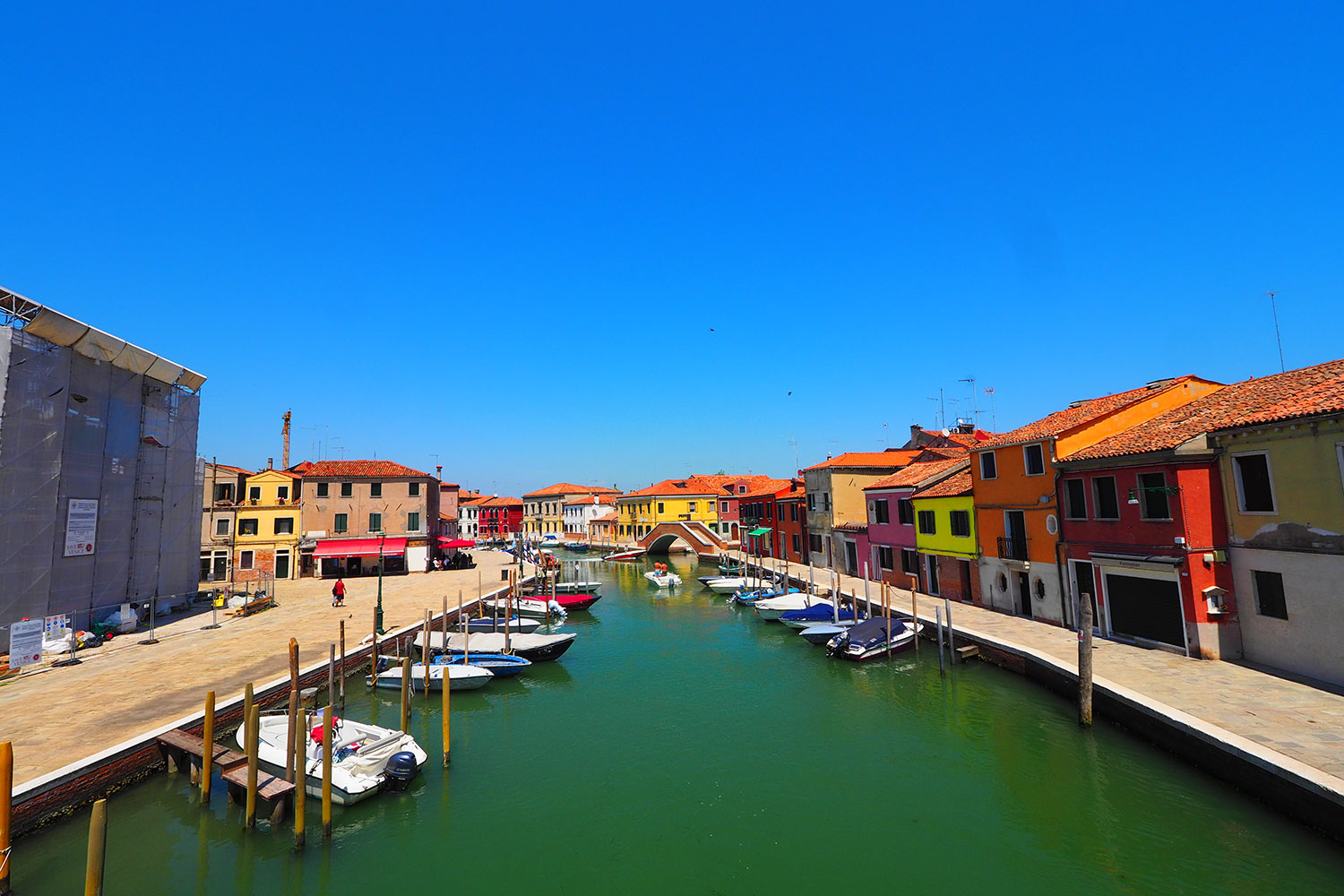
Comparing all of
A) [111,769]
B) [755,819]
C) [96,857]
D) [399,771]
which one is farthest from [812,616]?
[96,857]

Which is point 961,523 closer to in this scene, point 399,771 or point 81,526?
point 399,771

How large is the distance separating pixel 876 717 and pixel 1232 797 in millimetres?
7986

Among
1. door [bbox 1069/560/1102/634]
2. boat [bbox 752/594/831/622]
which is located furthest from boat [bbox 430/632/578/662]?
door [bbox 1069/560/1102/634]

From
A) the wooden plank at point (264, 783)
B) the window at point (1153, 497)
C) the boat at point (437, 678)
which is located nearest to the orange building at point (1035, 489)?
the window at point (1153, 497)

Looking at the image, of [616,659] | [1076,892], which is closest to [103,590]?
[616,659]

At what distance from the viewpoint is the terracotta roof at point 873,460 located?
42.9 metres

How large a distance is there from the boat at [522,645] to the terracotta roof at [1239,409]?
801 inches

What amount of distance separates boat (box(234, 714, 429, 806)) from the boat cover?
16.5 metres

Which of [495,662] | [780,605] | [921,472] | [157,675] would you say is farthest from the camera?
[921,472]

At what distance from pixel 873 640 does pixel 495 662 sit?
14.4 m

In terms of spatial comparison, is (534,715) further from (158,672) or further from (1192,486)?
(1192,486)

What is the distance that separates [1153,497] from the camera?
19.2 meters

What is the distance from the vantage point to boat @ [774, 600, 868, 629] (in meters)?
30.4

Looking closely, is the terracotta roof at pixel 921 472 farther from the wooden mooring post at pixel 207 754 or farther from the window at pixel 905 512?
the wooden mooring post at pixel 207 754
